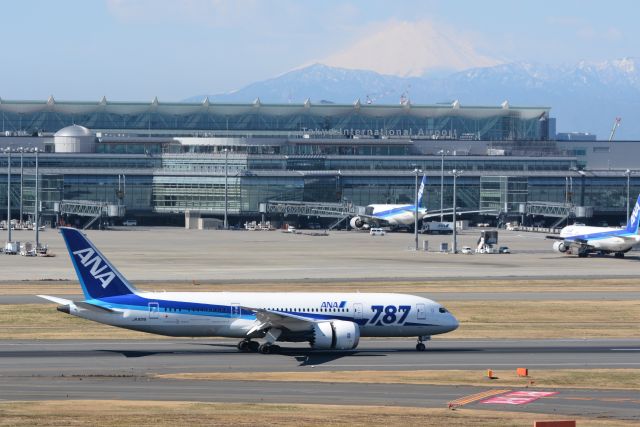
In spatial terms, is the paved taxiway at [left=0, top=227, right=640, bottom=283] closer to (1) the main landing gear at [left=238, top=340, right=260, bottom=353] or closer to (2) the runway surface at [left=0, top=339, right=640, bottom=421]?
(2) the runway surface at [left=0, top=339, right=640, bottom=421]

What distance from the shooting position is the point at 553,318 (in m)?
91.0

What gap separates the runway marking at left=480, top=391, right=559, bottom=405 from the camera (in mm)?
57281

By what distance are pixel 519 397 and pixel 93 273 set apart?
24619 mm

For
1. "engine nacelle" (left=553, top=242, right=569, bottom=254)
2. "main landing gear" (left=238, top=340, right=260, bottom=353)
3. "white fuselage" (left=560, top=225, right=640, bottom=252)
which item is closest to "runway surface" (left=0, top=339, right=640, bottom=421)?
"main landing gear" (left=238, top=340, right=260, bottom=353)

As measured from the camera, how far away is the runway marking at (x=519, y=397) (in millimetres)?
57281

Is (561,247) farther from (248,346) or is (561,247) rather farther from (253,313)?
(253,313)

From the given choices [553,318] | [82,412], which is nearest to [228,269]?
[553,318]

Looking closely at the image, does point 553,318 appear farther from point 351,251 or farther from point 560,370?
point 351,251

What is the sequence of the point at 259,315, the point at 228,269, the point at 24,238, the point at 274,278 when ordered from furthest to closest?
the point at 24,238, the point at 228,269, the point at 274,278, the point at 259,315

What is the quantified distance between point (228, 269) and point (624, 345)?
6090 cm

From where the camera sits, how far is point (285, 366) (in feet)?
219

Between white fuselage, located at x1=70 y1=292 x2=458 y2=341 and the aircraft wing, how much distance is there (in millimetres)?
102

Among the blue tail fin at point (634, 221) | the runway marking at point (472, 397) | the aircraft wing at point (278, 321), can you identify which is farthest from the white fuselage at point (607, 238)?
the runway marking at point (472, 397)

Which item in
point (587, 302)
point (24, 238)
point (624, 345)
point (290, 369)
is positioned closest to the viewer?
point (290, 369)
